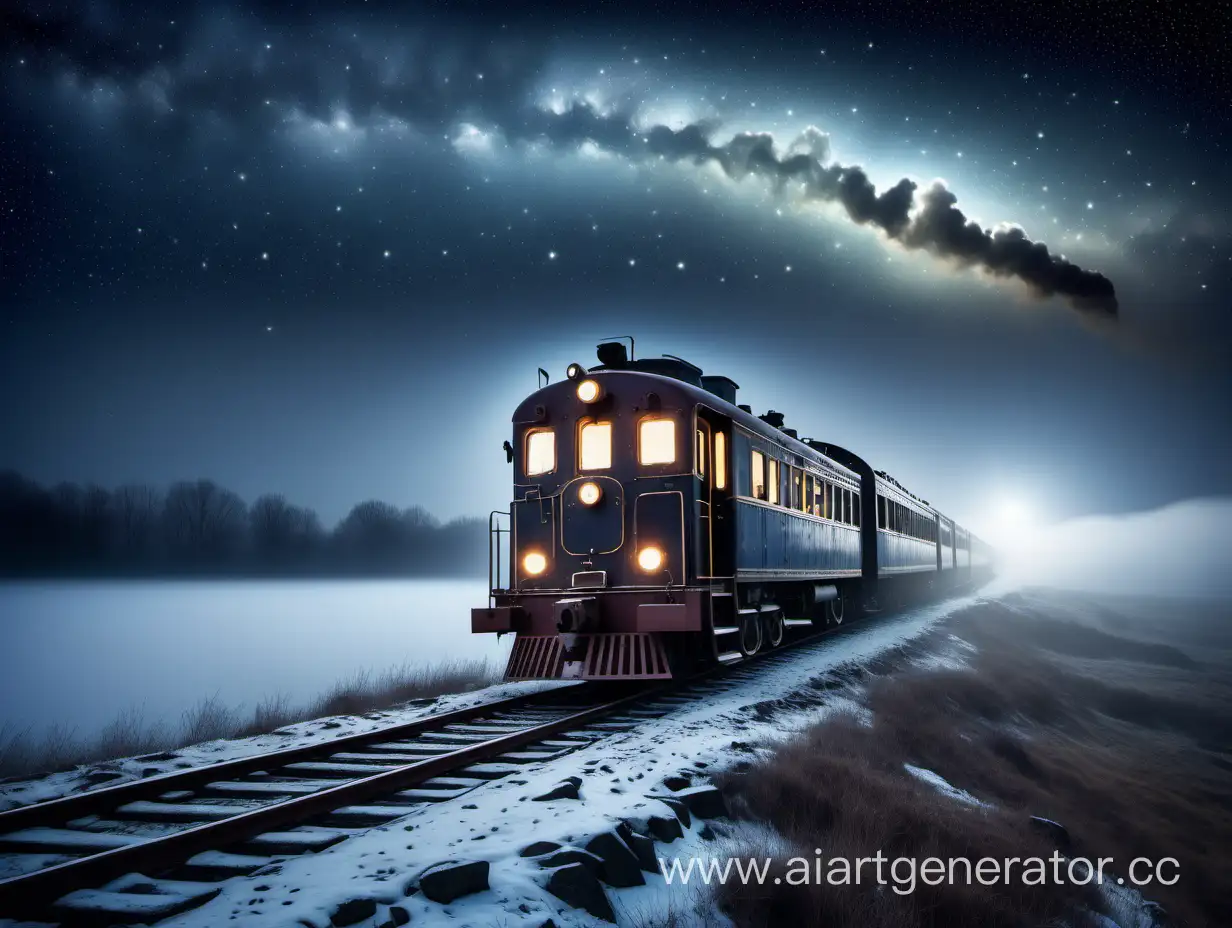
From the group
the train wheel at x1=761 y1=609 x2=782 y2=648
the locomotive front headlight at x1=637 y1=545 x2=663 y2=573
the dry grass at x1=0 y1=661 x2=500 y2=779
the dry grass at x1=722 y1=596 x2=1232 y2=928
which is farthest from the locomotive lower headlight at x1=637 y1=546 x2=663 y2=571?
the dry grass at x1=0 y1=661 x2=500 y2=779

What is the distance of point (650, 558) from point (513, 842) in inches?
220

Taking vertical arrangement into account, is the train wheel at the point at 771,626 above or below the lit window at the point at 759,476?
below

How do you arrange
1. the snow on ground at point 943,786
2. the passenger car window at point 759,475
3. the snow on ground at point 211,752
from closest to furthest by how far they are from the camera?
the snow on ground at point 211,752
the snow on ground at point 943,786
the passenger car window at point 759,475

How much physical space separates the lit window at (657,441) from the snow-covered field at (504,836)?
3.14 metres

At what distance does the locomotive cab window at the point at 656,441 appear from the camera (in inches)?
407

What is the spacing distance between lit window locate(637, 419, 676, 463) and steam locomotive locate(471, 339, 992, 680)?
0.05 feet

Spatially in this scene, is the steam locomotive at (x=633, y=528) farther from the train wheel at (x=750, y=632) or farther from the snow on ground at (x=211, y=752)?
the snow on ground at (x=211, y=752)

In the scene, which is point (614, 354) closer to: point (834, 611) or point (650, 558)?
point (650, 558)

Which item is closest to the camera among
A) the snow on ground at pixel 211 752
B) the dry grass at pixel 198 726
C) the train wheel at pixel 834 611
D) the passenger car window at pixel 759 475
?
the snow on ground at pixel 211 752

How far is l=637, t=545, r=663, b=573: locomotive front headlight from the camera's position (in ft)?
32.9

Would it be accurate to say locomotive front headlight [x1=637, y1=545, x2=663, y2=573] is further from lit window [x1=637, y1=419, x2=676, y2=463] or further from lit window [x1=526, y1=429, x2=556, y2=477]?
lit window [x1=526, y1=429, x2=556, y2=477]

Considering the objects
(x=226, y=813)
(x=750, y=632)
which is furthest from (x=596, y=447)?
(x=226, y=813)

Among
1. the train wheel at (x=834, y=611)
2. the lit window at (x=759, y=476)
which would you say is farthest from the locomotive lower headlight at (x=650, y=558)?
the train wheel at (x=834, y=611)

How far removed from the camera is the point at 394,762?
271 inches
